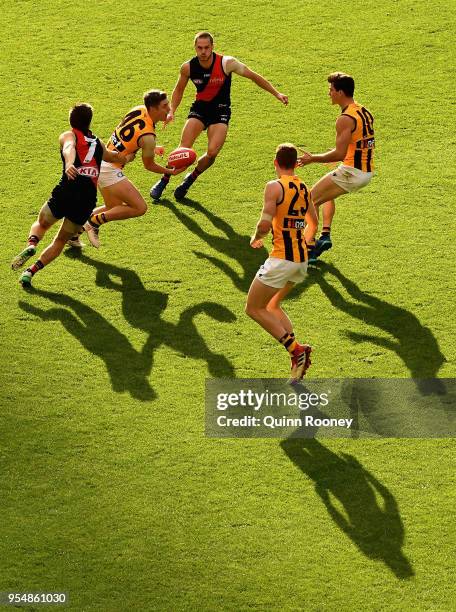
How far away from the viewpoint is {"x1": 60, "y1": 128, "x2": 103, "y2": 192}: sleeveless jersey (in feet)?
45.7

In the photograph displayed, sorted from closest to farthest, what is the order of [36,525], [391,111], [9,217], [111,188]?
[36,525] < [111,188] < [9,217] < [391,111]

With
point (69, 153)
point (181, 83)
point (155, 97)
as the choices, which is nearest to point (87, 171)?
point (69, 153)

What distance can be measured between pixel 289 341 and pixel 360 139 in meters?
3.27

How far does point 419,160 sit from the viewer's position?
17.2 metres

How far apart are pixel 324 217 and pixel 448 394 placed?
3376 millimetres

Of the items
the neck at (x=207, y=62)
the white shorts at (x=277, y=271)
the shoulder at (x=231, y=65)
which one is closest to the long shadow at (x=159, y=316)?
the white shorts at (x=277, y=271)

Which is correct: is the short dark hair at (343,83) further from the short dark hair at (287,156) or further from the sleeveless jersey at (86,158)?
the sleeveless jersey at (86,158)

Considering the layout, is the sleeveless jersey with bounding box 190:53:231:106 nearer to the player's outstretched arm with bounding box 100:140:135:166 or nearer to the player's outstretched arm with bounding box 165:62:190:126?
the player's outstretched arm with bounding box 165:62:190:126

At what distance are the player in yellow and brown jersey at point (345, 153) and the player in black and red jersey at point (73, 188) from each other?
2.38 metres

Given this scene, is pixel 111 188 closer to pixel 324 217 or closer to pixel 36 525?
pixel 324 217

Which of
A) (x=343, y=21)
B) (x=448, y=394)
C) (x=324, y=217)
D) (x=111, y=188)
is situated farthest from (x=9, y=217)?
(x=343, y=21)

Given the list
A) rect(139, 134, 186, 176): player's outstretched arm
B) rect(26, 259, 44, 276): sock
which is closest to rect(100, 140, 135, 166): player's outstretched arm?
rect(139, 134, 186, 176): player's outstretched arm

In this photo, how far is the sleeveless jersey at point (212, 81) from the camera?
16094 millimetres

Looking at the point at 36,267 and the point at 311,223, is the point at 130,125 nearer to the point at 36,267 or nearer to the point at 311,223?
the point at 36,267
